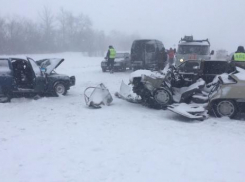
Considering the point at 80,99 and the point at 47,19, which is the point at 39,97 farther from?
the point at 47,19

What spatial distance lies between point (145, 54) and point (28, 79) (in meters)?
9.77

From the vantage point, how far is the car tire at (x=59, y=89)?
35.2 ft

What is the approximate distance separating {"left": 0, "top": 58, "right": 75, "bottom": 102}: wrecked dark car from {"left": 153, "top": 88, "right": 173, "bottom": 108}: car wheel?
3968 millimetres

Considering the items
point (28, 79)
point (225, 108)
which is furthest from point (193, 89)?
point (28, 79)

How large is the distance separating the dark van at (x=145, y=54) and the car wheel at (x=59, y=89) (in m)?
8.47

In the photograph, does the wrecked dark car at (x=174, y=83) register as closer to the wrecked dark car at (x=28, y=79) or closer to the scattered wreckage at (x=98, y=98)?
the scattered wreckage at (x=98, y=98)

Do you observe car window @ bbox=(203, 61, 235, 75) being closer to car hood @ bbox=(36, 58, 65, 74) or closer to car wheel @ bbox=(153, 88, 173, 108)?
car wheel @ bbox=(153, 88, 173, 108)

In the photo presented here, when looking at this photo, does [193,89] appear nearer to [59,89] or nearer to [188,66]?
[188,66]

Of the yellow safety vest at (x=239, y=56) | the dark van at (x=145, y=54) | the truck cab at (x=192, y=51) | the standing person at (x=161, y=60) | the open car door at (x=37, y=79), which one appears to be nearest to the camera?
the open car door at (x=37, y=79)

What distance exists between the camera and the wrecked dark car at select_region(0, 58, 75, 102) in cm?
959

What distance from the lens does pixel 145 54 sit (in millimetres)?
18422

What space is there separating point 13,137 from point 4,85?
13.4ft

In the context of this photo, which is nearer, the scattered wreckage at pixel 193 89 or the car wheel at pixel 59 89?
the scattered wreckage at pixel 193 89

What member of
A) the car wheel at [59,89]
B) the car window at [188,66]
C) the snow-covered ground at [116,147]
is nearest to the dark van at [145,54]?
the car window at [188,66]
